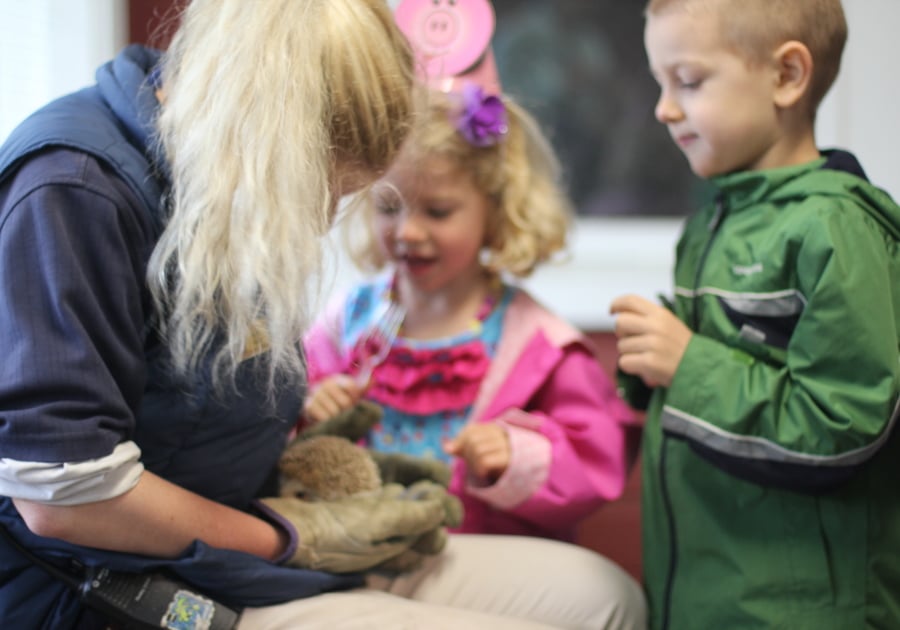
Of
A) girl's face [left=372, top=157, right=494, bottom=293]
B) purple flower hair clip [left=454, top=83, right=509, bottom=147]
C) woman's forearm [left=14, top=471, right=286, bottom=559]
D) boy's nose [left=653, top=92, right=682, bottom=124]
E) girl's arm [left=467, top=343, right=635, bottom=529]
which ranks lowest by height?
girl's arm [left=467, top=343, right=635, bottom=529]

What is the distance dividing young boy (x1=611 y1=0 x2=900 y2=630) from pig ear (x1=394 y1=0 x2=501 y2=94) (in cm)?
21

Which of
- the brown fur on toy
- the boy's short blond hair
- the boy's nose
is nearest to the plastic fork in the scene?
the brown fur on toy

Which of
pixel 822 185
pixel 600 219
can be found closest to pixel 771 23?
pixel 822 185

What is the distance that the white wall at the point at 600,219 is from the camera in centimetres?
140

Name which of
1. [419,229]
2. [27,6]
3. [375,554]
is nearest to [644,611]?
[375,554]

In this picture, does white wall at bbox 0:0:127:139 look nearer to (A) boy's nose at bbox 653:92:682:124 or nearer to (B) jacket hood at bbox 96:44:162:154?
(B) jacket hood at bbox 96:44:162:154

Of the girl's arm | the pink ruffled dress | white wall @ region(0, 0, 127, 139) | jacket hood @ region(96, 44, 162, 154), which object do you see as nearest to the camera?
jacket hood @ region(96, 44, 162, 154)

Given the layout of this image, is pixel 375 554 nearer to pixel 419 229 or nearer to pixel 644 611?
pixel 644 611

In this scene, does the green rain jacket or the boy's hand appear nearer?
the green rain jacket

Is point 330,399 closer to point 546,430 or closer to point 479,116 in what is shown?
point 546,430

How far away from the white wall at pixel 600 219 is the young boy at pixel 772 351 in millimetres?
402

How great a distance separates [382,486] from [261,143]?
0.47 m

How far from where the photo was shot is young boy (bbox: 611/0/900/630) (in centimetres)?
85

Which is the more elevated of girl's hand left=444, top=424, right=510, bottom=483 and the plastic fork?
the plastic fork
